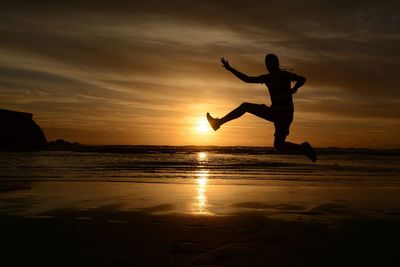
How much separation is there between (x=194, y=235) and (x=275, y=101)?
346 cm

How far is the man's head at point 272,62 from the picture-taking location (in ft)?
31.4

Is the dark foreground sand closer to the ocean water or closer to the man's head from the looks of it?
the man's head

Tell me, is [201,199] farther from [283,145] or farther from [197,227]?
[197,227]

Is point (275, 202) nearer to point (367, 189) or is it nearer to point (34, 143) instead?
point (367, 189)

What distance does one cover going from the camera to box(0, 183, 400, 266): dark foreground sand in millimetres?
6375

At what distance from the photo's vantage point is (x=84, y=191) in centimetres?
1497

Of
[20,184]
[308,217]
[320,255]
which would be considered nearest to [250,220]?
[308,217]

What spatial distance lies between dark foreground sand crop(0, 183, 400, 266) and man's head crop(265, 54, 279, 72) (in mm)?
3072

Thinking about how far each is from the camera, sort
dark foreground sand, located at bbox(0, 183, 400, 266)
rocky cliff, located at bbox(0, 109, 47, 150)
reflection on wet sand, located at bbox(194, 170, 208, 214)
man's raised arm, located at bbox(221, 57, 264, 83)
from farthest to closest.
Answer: rocky cliff, located at bbox(0, 109, 47, 150)
reflection on wet sand, located at bbox(194, 170, 208, 214)
man's raised arm, located at bbox(221, 57, 264, 83)
dark foreground sand, located at bbox(0, 183, 400, 266)

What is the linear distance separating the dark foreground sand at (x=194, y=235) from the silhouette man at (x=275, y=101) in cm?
193

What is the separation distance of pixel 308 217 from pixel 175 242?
12.4 feet

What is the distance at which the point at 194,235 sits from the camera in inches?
313

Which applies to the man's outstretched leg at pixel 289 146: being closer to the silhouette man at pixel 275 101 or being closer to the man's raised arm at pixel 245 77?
the silhouette man at pixel 275 101

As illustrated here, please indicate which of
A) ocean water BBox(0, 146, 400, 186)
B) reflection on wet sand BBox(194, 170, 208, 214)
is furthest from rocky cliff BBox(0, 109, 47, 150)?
reflection on wet sand BBox(194, 170, 208, 214)
